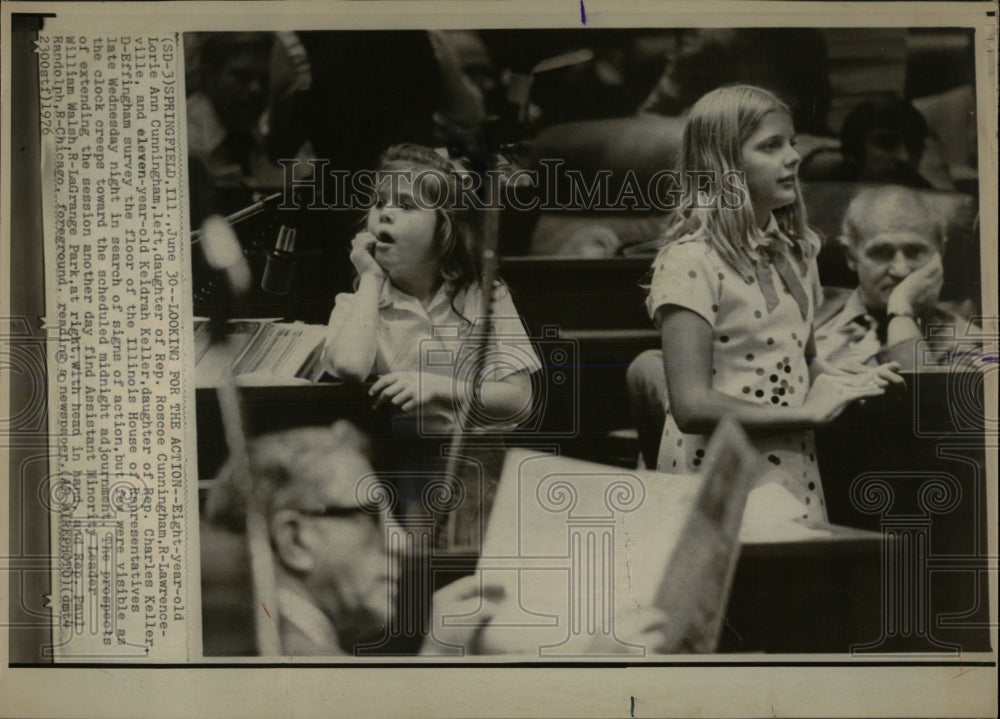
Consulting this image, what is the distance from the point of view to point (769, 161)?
5.89ft

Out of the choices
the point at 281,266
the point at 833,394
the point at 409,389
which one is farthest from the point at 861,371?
the point at 281,266

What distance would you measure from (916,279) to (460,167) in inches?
33.8

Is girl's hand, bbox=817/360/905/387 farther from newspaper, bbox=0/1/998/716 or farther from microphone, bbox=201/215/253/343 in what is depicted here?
microphone, bbox=201/215/253/343

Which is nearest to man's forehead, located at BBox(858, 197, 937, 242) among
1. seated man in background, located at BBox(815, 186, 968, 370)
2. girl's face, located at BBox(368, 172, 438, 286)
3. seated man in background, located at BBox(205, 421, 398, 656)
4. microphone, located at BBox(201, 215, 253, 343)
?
seated man in background, located at BBox(815, 186, 968, 370)

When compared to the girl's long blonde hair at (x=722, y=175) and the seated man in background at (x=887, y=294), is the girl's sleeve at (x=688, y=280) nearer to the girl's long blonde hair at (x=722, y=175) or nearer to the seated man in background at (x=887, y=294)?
the girl's long blonde hair at (x=722, y=175)

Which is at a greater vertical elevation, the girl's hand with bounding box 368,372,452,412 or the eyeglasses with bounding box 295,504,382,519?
the girl's hand with bounding box 368,372,452,412

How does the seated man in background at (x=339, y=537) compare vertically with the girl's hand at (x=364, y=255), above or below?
below

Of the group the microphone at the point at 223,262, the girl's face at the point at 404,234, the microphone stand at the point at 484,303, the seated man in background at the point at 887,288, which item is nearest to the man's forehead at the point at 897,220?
the seated man in background at the point at 887,288

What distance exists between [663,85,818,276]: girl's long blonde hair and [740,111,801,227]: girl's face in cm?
1

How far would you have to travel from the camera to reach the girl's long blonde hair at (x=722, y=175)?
5.86 feet

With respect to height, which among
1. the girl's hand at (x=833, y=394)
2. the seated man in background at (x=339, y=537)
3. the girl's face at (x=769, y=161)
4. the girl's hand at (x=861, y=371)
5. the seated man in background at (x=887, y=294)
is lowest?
the seated man in background at (x=339, y=537)

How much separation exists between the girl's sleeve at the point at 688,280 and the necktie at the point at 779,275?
0.05 metres

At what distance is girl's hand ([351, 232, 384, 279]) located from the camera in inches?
70.1

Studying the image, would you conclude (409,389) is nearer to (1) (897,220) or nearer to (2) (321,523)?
(2) (321,523)
